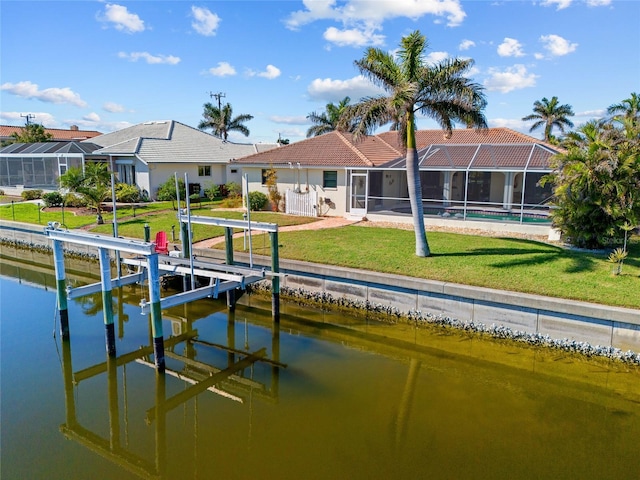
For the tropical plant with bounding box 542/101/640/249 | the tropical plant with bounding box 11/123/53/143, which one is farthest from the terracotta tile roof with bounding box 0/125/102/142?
the tropical plant with bounding box 542/101/640/249

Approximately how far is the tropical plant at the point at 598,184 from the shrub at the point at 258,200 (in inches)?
559

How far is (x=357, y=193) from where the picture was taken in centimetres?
2308

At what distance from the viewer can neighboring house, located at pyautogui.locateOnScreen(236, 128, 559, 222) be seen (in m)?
20.8

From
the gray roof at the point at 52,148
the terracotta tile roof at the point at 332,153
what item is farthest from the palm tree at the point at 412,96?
the gray roof at the point at 52,148

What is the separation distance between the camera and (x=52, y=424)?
7.69m

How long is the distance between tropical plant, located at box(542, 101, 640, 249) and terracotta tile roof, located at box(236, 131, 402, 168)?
9513 millimetres

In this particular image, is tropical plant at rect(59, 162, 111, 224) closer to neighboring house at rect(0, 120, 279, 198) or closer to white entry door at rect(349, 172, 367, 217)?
neighboring house at rect(0, 120, 279, 198)

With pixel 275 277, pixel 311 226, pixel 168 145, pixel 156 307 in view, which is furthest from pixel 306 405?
pixel 168 145

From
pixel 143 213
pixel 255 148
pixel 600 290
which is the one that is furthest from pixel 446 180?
pixel 255 148

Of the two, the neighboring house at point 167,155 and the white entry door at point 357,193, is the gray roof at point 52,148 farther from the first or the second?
the white entry door at point 357,193

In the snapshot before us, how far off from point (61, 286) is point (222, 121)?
40216 mm

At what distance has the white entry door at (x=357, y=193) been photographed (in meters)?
22.6

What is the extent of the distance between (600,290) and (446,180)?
12640 mm

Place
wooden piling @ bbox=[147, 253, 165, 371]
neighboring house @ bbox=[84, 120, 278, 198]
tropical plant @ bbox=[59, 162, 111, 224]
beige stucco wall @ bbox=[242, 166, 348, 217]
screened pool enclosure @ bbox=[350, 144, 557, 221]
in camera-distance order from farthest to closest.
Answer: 1. neighboring house @ bbox=[84, 120, 278, 198]
2. beige stucco wall @ bbox=[242, 166, 348, 217]
3. tropical plant @ bbox=[59, 162, 111, 224]
4. screened pool enclosure @ bbox=[350, 144, 557, 221]
5. wooden piling @ bbox=[147, 253, 165, 371]
